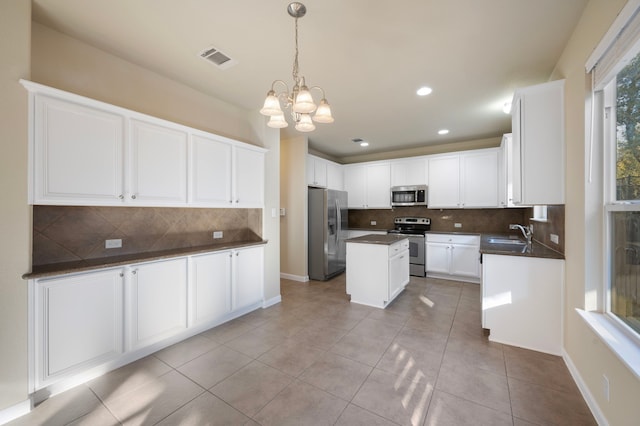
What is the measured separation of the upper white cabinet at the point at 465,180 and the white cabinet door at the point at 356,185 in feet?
4.83

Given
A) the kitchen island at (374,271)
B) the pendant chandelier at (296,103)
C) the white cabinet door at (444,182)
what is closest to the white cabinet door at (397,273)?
the kitchen island at (374,271)

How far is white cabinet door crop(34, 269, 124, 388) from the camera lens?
1.80m

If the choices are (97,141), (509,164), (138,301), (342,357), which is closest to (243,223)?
(138,301)

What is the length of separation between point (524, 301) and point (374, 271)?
165 centimetres

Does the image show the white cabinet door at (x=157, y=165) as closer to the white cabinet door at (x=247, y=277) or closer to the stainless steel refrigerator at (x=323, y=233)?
the white cabinet door at (x=247, y=277)

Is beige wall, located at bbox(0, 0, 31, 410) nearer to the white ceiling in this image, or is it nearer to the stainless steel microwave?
the white ceiling

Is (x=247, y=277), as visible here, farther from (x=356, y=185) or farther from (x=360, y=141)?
(x=356, y=185)

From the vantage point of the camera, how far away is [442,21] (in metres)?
1.94

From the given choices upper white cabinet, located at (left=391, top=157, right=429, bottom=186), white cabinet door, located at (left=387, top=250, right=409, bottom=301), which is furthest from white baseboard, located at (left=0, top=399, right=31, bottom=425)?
upper white cabinet, located at (left=391, top=157, right=429, bottom=186)

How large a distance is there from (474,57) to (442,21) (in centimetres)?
69

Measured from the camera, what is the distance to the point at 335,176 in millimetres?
6035

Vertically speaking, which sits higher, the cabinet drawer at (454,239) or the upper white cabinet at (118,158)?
the upper white cabinet at (118,158)

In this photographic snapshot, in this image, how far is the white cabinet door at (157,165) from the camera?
2.34 meters

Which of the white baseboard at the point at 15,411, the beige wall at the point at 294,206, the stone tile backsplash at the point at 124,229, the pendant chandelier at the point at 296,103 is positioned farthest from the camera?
the beige wall at the point at 294,206
